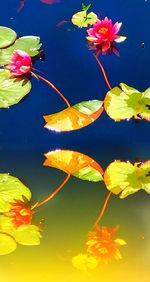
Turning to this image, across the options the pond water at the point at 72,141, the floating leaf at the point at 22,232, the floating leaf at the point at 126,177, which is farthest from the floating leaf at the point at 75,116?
the floating leaf at the point at 22,232

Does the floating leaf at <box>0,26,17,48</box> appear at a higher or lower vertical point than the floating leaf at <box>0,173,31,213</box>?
higher

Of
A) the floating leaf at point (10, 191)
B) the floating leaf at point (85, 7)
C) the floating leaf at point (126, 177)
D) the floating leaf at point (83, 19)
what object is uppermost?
the floating leaf at point (85, 7)

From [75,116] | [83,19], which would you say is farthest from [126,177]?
[83,19]

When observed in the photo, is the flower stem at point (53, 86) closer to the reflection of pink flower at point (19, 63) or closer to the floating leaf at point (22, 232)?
the reflection of pink flower at point (19, 63)

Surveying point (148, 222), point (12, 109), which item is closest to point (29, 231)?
point (148, 222)

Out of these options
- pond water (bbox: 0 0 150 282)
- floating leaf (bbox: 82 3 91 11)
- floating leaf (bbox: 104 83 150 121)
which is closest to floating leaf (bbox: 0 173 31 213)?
pond water (bbox: 0 0 150 282)

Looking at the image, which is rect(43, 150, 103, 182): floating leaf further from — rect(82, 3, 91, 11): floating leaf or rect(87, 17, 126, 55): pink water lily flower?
rect(82, 3, 91, 11): floating leaf
